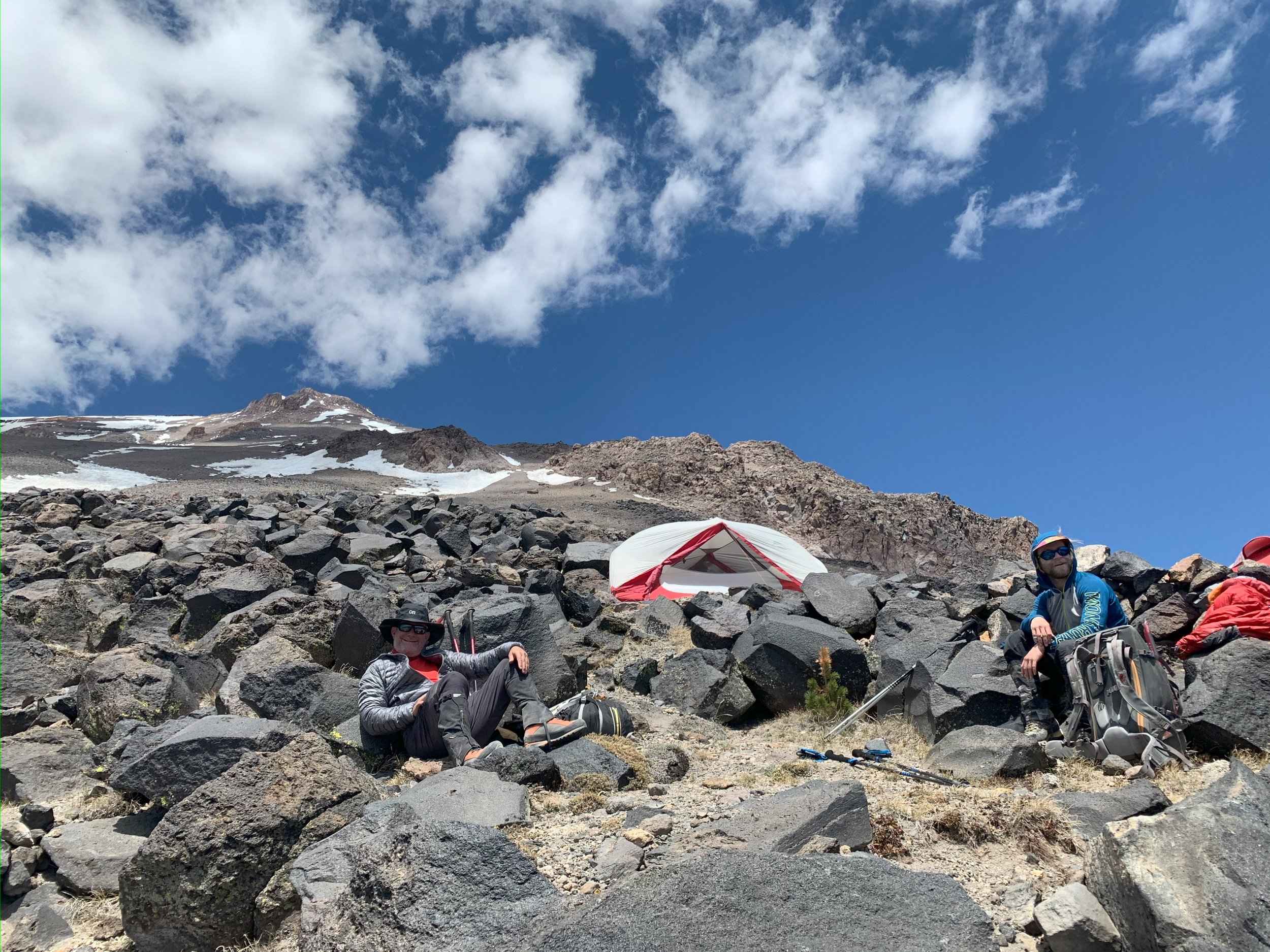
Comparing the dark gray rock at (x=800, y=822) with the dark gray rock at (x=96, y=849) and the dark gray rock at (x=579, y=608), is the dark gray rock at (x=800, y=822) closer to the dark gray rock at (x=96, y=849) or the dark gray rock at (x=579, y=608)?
the dark gray rock at (x=96, y=849)

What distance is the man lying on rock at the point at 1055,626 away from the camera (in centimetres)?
567

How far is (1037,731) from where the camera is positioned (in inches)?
231

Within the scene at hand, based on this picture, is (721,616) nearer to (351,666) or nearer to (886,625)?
(886,625)

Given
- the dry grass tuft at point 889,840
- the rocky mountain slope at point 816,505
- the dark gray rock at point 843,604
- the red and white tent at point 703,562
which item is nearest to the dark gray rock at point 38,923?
the dry grass tuft at point 889,840


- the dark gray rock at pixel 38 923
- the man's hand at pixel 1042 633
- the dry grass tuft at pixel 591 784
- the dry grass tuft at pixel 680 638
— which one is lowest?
the dark gray rock at pixel 38 923

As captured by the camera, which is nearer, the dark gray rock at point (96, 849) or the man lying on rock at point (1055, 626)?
the dark gray rock at point (96, 849)

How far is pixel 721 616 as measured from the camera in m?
9.52

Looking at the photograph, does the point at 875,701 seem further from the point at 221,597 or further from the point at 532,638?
the point at 221,597

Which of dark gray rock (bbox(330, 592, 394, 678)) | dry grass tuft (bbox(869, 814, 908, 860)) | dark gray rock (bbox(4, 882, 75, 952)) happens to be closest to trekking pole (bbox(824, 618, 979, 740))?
dry grass tuft (bbox(869, 814, 908, 860))

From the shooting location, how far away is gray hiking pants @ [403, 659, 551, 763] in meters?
5.55

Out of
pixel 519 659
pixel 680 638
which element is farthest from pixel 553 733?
pixel 680 638

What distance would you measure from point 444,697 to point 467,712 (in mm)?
205

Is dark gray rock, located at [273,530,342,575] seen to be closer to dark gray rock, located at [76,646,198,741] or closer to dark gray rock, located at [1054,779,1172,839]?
dark gray rock, located at [76,646,198,741]

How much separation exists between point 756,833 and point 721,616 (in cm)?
610
